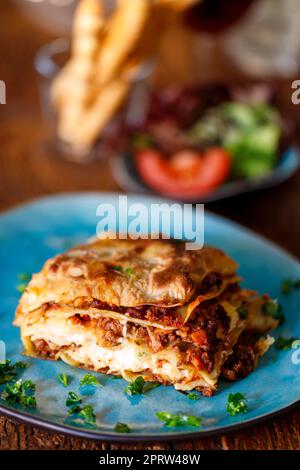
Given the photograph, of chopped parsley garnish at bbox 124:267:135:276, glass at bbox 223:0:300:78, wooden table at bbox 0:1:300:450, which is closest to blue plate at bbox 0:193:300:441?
wooden table at bbox 0:1:300:450

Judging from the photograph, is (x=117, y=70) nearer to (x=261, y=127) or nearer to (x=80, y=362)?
(x=261, y=127)

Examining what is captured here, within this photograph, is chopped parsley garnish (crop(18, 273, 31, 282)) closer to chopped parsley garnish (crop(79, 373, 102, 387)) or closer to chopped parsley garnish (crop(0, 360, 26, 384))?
chopped parsley garnish (crop(0, 360, 26, 384))

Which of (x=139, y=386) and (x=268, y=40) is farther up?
(x=268, y=40)

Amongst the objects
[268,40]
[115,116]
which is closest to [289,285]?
[115,116]

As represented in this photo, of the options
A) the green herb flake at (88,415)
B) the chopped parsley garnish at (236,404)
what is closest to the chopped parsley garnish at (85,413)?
the green herb flake at (88,415)

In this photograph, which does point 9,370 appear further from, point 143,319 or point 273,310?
point 273,310
